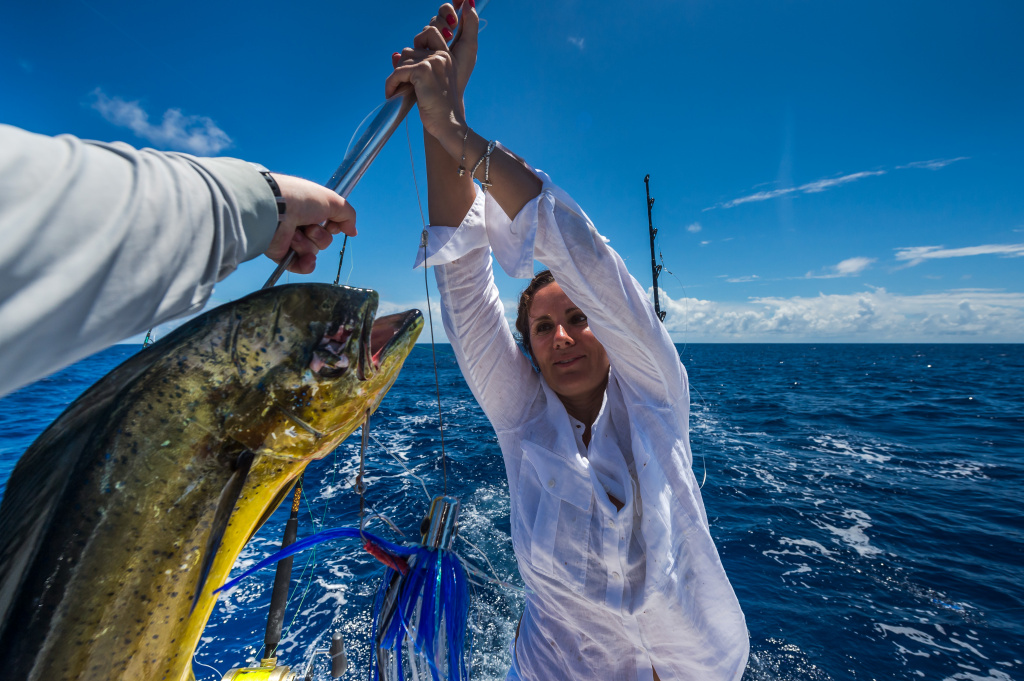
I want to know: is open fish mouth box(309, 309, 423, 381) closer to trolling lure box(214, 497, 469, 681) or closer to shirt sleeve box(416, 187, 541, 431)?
shirt sleeve box(416, 187, 541, 431)

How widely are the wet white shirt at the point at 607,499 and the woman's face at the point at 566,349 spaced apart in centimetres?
18

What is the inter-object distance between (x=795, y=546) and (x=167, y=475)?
763 centimetres

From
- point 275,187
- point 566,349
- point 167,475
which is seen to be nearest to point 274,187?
point 275,187

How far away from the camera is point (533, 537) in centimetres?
174

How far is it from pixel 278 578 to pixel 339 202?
2137 millimetres

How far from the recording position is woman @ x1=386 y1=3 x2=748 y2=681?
1.46 m

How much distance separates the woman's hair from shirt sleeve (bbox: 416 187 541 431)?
211 millimetres

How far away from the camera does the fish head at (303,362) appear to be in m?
1.00

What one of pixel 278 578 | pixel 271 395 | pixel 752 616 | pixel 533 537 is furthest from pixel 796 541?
pixel 271 395

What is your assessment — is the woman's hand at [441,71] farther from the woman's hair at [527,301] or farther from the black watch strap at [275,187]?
the woman's hair at [527,301]

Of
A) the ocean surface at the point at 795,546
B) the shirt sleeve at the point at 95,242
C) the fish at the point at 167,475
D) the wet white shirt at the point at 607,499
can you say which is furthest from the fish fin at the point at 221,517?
the ocean surface at the point at 795,546

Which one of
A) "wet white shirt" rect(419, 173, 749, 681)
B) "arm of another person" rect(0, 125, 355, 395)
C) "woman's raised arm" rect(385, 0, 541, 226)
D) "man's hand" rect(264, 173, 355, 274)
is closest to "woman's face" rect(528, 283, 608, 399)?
"wet white shirt" rect(419, 173, 749, 681)

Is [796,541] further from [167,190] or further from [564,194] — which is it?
[167,190]

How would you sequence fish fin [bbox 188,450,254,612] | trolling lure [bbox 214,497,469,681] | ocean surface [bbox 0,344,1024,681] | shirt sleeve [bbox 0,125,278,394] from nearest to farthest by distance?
shirt sleeve [bbox 0,125,278,394]
fish fin [bbox 188,450,254,612]
trolling lure [bbox 214,497,469,681]
ocean surface [bbox 0,344,1024,681]
